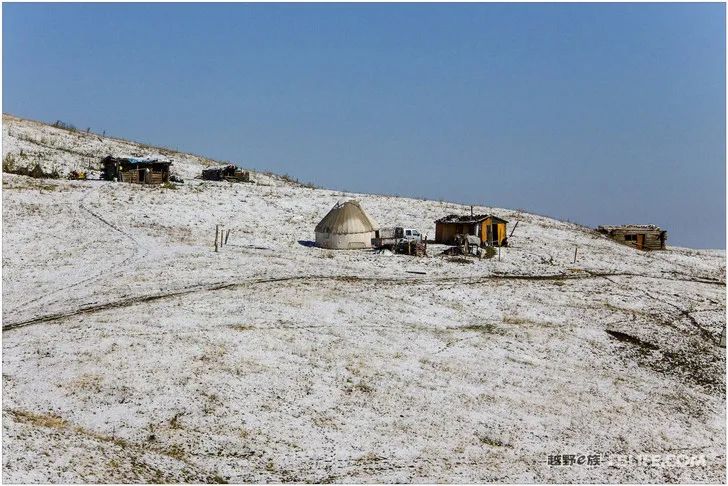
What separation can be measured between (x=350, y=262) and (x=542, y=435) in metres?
25.4

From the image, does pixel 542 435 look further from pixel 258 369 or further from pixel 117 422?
pixel 117 422

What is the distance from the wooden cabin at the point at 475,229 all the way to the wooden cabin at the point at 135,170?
32305 mm

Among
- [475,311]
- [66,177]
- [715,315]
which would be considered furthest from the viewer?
[66,177]

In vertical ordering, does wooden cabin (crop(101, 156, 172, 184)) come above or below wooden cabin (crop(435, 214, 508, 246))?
above

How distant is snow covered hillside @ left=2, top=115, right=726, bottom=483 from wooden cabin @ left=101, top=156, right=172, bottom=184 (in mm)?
18215

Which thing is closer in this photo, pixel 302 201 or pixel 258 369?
pixel 258 369

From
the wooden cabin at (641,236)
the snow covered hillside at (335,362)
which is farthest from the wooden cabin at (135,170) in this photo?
the wooden cabin at (641,236)

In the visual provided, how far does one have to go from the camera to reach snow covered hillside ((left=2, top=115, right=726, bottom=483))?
2127cm

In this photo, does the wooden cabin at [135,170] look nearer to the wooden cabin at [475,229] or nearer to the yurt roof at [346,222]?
the yurt roof at [346,222]

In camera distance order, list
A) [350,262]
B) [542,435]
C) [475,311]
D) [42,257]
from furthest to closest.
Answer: [350,262] → [42,257] → [475,311] → [542,435]

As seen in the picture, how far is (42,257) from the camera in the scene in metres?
43.9

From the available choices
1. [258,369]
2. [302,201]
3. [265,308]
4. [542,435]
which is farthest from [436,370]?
[302,201]

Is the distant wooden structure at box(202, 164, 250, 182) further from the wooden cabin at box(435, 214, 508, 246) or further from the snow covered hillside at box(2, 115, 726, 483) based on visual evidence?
the wooden cabin at box(435, 214, 508, 246)

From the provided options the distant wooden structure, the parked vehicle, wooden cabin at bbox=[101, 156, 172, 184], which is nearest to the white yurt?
the parked vehicle
